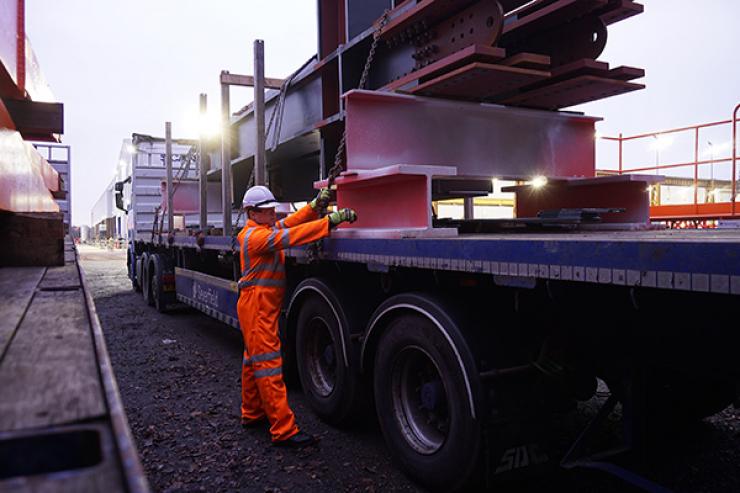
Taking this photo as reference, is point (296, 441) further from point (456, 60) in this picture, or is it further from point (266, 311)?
point (456, 60)

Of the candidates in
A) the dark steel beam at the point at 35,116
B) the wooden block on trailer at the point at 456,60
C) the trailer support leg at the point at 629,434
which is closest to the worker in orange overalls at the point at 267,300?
the wooden block on trailer at the point at 456,60

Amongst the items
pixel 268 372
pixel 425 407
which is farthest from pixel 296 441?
pixel 425 407

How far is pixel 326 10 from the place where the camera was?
5250mm

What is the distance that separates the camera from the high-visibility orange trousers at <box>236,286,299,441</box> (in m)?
3.88

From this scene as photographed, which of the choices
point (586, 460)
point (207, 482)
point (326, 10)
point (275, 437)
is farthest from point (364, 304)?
point (326, 10)

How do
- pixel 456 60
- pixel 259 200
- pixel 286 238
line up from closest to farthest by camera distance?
1. pixel 456 60
2. pixel 286 238
3. pixel 259 200

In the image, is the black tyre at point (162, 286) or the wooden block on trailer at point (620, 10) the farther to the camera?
the black tyre at point (162, 286)

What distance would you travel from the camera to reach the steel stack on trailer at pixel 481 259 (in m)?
2.33

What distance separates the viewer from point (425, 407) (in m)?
3.21

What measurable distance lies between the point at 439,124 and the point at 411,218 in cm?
106

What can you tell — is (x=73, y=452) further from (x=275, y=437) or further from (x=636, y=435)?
(x=275, y=437)

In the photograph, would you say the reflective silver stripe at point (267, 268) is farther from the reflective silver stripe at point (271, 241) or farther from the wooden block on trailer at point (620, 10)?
the wooden block on trailer at point (620, 10)

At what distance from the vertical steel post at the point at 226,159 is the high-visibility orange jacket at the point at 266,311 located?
2.43 metres

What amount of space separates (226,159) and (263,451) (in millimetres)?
4004
